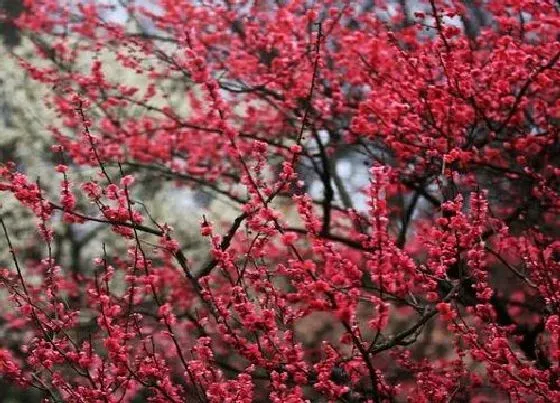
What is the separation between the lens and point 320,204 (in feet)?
35.1

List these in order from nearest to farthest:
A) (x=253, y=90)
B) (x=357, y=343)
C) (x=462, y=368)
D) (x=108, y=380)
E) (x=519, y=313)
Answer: (x=357, y=343) → (x=108, y=380) → (x=462, y=368) → (x=253, y=90) → (x=519, y=313)

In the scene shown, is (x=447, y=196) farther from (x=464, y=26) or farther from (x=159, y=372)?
(x=464, y=26)

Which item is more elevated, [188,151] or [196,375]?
[188,151]

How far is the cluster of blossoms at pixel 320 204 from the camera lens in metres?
5.12

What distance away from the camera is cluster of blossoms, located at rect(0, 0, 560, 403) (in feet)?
16.8

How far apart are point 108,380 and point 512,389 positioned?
3.00 meters

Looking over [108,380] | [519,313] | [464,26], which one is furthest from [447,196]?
[519,313]

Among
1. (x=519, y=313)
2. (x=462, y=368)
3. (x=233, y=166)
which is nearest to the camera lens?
(x=462, y=368)

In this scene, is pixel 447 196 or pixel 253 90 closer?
pixel 447 196

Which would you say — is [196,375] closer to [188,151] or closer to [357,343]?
[357,343]

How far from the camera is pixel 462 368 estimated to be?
6.08 metres

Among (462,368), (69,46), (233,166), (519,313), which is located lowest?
(462,368)

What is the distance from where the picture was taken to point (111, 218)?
200 inches

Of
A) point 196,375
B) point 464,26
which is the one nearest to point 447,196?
point 196,375
